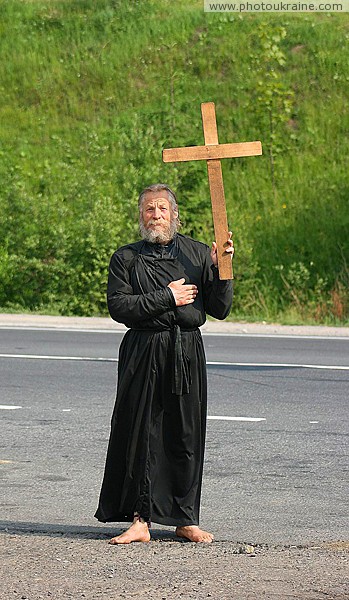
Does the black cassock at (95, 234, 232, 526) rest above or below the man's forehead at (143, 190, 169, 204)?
below

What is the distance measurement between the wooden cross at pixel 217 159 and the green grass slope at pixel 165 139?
15921 mm

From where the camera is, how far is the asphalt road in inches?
286

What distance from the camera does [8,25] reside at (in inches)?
1617

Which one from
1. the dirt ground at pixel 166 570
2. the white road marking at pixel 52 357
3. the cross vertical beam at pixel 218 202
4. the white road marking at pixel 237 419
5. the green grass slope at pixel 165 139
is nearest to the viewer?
the dirt ground at pixel 166 570

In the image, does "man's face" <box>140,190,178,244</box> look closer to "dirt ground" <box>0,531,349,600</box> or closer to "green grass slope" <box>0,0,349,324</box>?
"dirt ground" <box>0,531,349,600</box>

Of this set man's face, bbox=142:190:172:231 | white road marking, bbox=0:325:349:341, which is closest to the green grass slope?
white road marking, bbox=0:325:349:341

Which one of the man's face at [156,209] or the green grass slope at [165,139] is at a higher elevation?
the green grass slope at [165,139]

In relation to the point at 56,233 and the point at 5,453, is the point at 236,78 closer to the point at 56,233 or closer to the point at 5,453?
the point at 56,233

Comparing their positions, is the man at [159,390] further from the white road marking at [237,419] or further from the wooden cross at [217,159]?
the white road marking at [237,419]

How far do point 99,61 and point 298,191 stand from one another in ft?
36.1

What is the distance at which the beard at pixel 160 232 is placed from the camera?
644 centimetres

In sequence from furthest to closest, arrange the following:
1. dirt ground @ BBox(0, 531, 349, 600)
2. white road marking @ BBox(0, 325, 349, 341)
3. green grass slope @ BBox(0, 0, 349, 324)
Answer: green grass slope @ BBox(0, 0, 349, 324) → white road marking @ BBox(0, 325, 349, 341) → dirt ground @ BBox(0, 531, 349, 600)

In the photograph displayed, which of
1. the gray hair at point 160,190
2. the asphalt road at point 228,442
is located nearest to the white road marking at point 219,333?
the asphalt road at point 228,442

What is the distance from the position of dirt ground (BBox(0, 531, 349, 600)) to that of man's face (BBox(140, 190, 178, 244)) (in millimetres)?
1568
